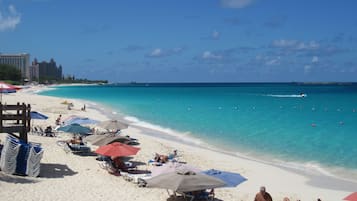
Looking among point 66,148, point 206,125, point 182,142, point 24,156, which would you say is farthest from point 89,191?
point 206,125

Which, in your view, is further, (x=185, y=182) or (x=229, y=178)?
(x=229, y=178)

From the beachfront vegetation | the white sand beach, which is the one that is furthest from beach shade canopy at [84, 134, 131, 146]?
the beachfront vegetation

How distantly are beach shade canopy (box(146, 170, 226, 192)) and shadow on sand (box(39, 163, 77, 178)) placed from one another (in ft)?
14.4

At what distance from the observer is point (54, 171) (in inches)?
555

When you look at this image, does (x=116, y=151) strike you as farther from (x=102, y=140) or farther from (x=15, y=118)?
(x=15, y=118)

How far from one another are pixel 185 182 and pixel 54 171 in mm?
5859

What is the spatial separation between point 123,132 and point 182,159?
987 centimetres

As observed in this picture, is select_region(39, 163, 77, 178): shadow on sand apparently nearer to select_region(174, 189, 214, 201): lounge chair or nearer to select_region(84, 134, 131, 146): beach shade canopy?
select_region(84, 134, 131, 146): beach shade canopy

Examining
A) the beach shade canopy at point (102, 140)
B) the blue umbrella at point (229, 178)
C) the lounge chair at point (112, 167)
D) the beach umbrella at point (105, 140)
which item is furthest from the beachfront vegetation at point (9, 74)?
the blue umbrella at point (229, 178)

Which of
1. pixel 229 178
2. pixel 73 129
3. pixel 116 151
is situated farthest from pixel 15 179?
pixel 73 129

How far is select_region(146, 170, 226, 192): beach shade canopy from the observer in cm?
1031

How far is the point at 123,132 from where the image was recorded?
27766 mm

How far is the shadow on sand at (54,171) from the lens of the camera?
44.3 ft

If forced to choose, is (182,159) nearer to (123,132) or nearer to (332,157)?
(332,157)
